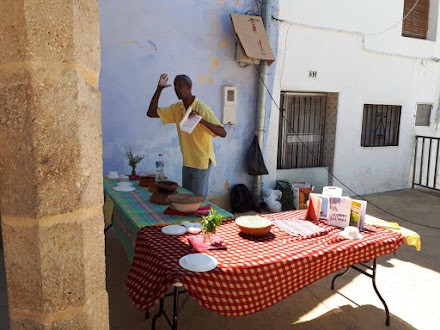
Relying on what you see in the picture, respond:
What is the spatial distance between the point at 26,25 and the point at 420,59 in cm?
873

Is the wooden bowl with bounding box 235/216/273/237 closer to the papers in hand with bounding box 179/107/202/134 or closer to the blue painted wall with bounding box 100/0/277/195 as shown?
the papers in hand with bounding box 179/107/202/134

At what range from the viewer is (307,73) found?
6.73 metres

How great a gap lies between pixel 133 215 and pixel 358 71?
6.00m

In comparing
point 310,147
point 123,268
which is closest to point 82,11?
point 123,268

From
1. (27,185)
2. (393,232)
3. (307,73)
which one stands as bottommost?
(393,232)

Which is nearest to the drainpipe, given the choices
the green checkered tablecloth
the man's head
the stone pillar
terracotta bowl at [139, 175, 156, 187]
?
the man's head

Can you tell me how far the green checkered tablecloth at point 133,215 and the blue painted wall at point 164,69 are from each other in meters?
1.89

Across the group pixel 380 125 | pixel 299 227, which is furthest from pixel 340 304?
pixel 380 125

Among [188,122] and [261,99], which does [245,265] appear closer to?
[188,122]

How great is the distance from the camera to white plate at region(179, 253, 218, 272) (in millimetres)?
2059

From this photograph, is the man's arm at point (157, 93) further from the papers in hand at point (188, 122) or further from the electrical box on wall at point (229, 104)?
the electrical box on wall at point (229, 104)

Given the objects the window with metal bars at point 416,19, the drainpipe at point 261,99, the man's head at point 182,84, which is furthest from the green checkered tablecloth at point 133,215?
the window with metal bars at point 416,19

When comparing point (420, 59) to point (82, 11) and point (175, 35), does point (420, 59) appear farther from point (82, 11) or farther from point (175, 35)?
point (82, 11)

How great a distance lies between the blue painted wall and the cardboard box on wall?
20 cm
